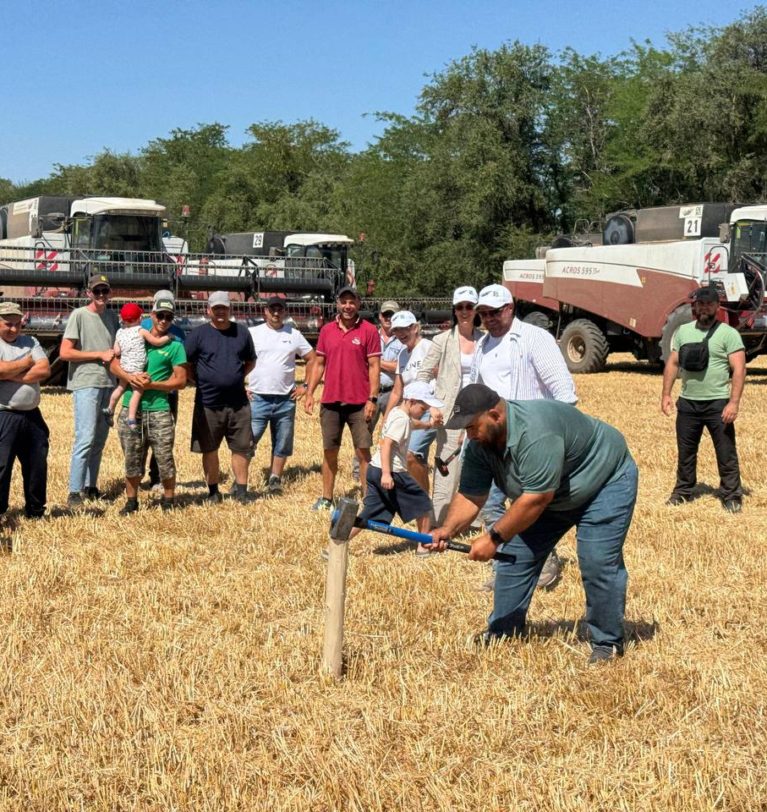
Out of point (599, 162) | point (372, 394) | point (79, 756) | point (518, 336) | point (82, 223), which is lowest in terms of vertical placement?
point (79, 756)

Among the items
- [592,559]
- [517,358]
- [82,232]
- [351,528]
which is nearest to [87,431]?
[517,358]

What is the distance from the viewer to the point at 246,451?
953 cm

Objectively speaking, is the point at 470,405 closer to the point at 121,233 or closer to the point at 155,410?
the point at 155,410

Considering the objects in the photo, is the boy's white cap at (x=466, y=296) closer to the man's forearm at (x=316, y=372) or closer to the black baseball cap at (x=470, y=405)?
the man's forearm at (x=316, y=372)

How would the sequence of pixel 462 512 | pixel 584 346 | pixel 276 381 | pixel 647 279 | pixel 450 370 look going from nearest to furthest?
pixel 462 512 → pixel 450 370 → pixel 276 381 → pixel 647 279 → pixel 584 346

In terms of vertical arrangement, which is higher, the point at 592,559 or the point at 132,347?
the point at 132,347

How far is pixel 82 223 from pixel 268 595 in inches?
646

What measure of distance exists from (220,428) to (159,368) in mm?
748

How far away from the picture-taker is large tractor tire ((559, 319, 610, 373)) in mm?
23250

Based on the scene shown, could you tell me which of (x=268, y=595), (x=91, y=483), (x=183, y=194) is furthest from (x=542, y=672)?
(x=183, y=194)

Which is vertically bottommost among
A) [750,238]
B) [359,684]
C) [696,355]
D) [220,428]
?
[359,684]

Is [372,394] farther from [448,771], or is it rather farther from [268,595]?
[448,771]

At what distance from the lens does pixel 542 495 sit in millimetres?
4883

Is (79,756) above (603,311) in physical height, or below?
below
